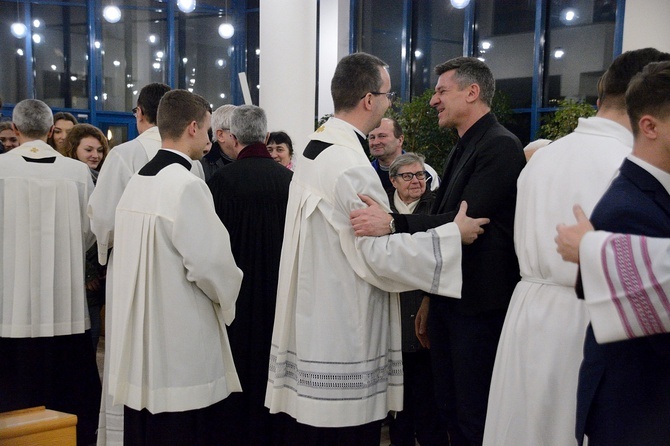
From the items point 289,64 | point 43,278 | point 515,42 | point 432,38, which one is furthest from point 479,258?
point 432,38

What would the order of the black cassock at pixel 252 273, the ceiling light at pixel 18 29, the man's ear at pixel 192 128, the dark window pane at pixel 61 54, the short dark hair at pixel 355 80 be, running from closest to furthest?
the short dark hair at pixel 355 80, the man's ear at pixel 192 128, the black cassock at pixel 252 273, the ceiling light at pixel 18 29, the dark window pane at pixel 61 54

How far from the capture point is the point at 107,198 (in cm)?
342

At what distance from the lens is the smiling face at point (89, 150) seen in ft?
15.2

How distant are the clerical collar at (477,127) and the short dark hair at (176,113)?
3.47 ft

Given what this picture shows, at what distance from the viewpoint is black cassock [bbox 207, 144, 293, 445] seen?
350cm

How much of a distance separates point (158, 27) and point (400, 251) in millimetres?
11147

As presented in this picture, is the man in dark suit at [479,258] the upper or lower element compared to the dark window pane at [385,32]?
lower

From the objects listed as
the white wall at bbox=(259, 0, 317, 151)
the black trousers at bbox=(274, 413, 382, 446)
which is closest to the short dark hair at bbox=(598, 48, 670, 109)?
the black trousers at bbox=(274, 413, 382, 446)

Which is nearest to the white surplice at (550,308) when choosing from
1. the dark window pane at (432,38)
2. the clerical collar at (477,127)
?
the clerical collar at (477,127)

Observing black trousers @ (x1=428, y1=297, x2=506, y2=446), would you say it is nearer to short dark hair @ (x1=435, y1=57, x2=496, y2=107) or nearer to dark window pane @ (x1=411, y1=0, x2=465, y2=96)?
short dark hair @ (x1=435, y1=57, x2=496, y2=107)

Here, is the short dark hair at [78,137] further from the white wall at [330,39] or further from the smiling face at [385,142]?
the white wall at [330,39]

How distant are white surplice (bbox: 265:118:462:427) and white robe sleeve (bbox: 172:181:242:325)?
0.81 ft

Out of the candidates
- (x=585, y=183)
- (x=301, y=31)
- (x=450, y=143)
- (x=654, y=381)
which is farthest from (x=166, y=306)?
(x=450, y=143)

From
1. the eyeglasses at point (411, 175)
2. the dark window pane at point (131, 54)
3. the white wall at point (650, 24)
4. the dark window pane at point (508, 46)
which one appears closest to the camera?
the eyeglasses at point (411, 175)
